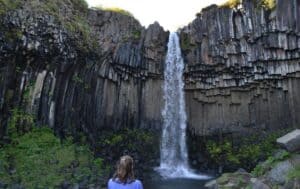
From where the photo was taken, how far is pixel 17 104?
1562 cm

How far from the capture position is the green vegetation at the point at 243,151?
20.8 metres

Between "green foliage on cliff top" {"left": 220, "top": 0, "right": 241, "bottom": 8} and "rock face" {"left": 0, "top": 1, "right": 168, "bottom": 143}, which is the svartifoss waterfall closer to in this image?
"rock face" {"left": 0, "top": 1, "right": 168, "bottom": 143}

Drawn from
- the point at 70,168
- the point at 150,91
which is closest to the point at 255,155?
the point at 150,91

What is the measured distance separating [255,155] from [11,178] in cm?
1244

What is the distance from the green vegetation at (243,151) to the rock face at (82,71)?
3460mm

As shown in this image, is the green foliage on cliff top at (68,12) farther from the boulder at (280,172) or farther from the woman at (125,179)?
the woman at (125,179)

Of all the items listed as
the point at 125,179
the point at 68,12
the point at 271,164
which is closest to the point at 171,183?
the point at 271,164

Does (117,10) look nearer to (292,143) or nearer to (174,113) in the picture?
(174,113)

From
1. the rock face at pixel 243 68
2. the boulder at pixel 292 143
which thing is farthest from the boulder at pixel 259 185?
the rock face at pixel 243 68

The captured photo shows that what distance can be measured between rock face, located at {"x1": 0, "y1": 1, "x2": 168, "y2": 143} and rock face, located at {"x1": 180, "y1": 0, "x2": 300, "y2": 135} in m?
2.03

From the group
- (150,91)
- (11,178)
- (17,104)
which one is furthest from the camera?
(150,91)

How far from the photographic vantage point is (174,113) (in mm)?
22594

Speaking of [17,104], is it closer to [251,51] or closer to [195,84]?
[195,84]

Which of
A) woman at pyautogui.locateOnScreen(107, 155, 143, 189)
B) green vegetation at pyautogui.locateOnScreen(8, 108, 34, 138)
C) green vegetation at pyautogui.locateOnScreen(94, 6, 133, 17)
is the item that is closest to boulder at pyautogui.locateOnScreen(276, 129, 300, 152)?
woman at pyautogui.locateOnScreen(107, 155, 143, 189)
